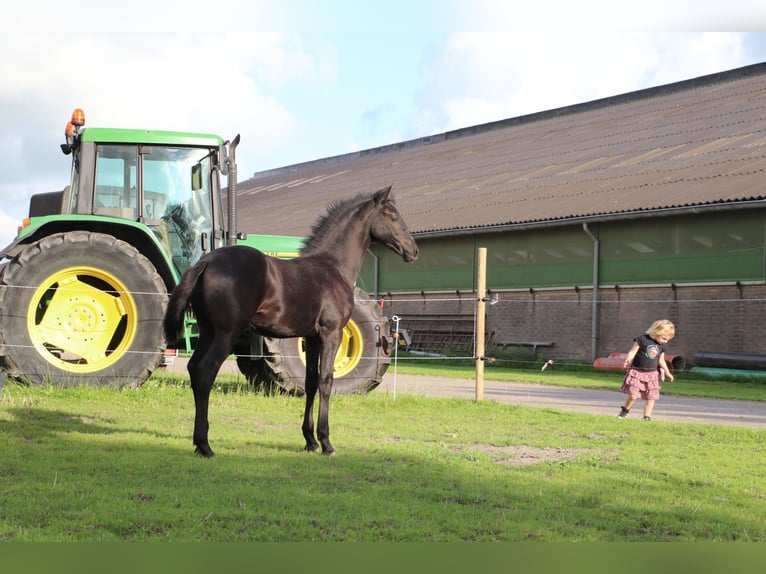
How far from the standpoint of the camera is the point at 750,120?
82.7 feet

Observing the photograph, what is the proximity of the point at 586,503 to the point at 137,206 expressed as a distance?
26.0 ft

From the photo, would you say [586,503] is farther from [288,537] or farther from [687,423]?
[687,423]

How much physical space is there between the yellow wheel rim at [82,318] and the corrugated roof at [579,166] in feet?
44.5

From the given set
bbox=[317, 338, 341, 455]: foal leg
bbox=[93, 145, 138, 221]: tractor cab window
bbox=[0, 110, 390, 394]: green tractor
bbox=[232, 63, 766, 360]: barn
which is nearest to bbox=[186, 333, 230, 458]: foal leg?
bbox=[317, 338, 341, 455]: foal leg

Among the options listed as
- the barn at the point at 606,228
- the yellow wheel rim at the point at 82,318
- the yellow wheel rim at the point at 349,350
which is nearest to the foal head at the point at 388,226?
the yellow wheel rim at the point at 349,350

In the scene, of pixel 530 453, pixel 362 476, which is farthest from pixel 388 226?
pixel 362 476

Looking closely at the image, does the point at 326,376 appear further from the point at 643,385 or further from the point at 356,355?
the point at 643,385

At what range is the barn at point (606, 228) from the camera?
66.0ft

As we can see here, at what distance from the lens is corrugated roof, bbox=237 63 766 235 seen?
72.8 ft

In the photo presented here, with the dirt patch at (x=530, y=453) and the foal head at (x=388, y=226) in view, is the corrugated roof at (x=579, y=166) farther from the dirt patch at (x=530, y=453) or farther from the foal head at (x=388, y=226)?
the dirt patch at (x=530, y=453)

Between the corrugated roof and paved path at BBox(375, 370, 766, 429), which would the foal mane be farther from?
the corrugated roof

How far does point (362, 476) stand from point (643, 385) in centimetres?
588

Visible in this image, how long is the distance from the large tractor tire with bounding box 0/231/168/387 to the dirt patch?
472cm

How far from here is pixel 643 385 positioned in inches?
447
